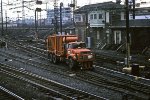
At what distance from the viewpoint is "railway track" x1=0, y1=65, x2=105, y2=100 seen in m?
19.6

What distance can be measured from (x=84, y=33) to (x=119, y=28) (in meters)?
13.0

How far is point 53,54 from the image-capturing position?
36.3 m

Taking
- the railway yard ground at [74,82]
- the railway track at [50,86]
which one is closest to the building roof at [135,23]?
the railway yard ground at [74,82]

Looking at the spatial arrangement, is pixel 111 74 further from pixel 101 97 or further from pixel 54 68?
pixel 101 97

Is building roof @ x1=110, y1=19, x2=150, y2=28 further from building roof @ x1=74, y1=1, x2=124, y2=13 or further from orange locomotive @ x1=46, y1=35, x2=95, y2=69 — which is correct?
orange locomotive @ x1=46, y1=35, x2=95, y2=69

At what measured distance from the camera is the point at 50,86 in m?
23.3

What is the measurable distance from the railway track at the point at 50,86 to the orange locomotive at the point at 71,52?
14.0 feet

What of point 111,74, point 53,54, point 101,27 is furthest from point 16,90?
point 101,27

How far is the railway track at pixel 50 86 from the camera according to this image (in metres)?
19.6

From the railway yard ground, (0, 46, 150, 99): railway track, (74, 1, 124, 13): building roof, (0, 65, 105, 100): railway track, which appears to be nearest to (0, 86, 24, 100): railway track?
the railway yard ground

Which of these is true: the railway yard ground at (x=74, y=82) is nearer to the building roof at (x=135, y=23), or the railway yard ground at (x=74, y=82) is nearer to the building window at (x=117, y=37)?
the building roof at (x=135, y=23)

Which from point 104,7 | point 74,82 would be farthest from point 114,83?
point 104,7

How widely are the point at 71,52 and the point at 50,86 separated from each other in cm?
817

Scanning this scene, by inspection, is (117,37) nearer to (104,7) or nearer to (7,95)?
(104,7)
